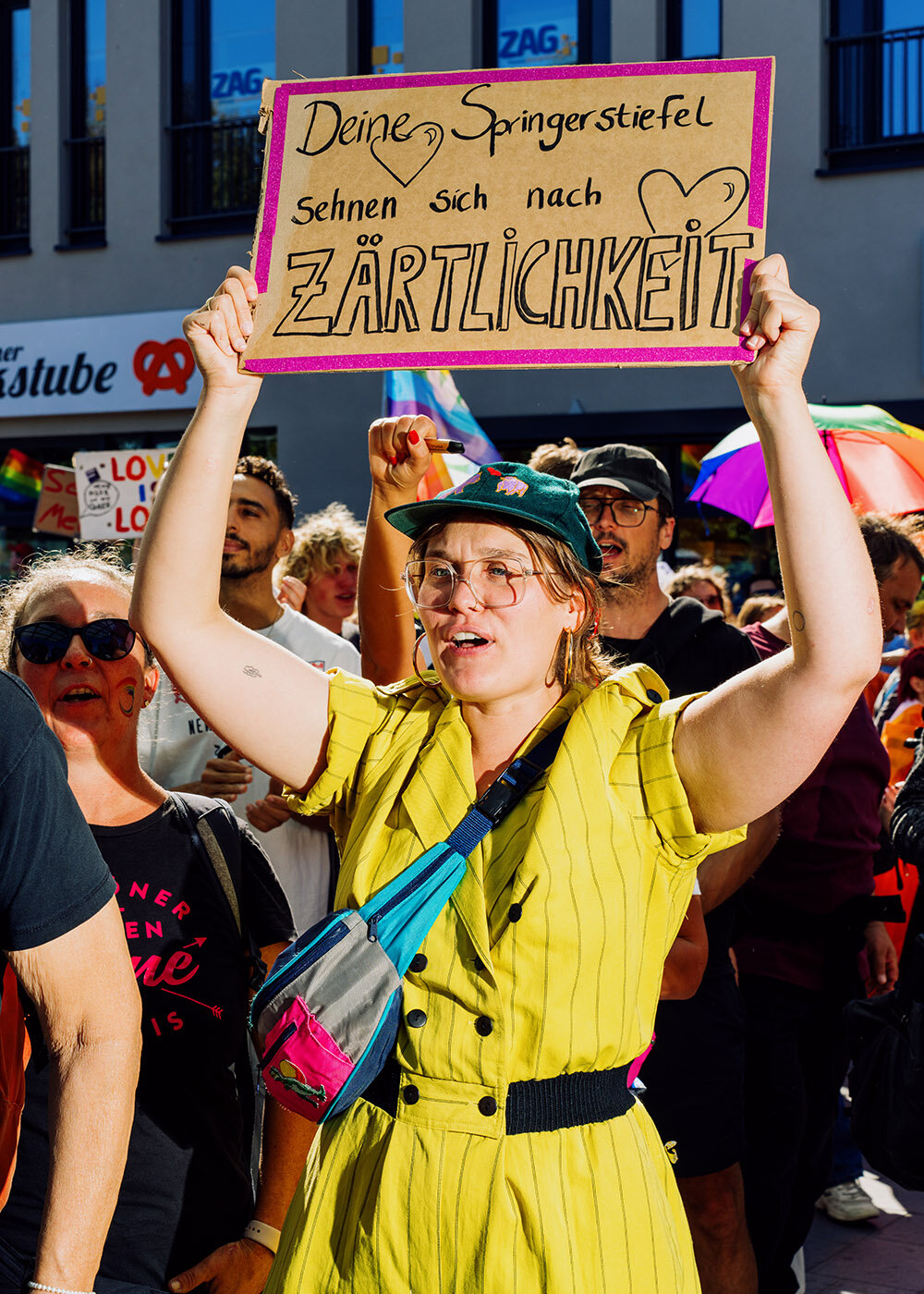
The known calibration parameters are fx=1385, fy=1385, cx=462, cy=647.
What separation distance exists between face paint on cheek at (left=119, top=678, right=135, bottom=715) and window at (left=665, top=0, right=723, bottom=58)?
991cm

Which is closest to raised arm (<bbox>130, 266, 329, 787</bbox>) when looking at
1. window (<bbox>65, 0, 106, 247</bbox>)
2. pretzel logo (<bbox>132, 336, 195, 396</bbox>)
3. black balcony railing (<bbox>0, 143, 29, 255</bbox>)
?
pretzel logo (<bbox>132, 336, 195, 396</bbox>)

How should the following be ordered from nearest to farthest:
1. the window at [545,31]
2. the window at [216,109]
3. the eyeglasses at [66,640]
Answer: the eyeglasses at [66,640] → the window at [545,31] → the window at [216,109]

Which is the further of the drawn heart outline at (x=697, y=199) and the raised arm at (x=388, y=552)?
the raised arm at (x=388, y=552)

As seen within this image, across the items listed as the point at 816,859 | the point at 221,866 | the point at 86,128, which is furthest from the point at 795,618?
the point at 86,128

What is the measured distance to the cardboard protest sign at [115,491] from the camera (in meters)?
6.60

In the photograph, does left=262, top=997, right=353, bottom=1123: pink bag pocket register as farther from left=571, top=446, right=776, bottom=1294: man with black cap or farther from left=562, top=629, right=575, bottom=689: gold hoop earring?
left=571, top=446, right=776, bottom=1294: man with black cap

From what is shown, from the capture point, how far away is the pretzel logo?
1266 cm

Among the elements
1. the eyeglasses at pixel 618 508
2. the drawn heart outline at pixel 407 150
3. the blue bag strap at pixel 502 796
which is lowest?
the blue bag strap at pixel 502 796

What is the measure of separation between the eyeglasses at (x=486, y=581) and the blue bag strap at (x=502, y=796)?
8.8 inches

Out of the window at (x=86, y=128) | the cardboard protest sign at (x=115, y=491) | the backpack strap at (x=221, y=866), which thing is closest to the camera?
the backpack strap at (x=221, y=866)

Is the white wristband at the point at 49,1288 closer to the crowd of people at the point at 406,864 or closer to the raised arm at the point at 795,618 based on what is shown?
the crowd of people at the point at 406,864

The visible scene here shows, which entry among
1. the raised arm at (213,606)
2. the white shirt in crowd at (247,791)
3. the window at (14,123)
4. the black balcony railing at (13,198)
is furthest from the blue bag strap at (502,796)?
the black balcony railing at (13,198)

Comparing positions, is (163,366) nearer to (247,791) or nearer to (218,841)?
(247,791)

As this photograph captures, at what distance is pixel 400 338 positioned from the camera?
2.17 meters
